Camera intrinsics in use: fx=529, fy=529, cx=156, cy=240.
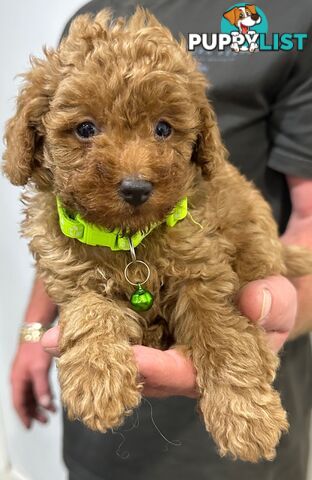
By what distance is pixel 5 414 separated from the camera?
3.50 metres

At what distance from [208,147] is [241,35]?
1.82 ft

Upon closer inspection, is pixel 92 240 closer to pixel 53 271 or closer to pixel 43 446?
pixel 53 271

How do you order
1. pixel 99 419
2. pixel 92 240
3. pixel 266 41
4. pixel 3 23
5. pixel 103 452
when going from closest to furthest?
pixel 99 419, pixel 92 240, pixel 266 41, pixel 103 452, pixel 3 23

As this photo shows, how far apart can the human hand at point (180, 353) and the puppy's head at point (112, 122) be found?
310mm

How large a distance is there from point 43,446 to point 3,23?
255 cm

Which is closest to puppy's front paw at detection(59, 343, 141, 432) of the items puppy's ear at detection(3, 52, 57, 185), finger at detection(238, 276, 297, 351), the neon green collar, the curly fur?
the curly fur

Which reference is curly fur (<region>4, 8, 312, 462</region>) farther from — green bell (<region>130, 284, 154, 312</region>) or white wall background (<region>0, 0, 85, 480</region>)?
white wall background (<region>0, 0, 85, 480</region>)

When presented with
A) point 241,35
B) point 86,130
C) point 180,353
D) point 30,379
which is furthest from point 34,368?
point 241,35

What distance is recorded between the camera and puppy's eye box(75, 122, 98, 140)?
1244 millimetres

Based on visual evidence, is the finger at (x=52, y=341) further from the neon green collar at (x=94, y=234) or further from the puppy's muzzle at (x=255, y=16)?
the puppy's muzzle at (x=255, y=16)

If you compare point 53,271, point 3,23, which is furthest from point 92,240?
point 3,23

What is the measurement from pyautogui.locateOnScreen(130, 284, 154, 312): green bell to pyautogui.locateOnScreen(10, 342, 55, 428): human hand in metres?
0.86

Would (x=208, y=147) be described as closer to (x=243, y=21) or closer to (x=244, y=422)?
(x=243, y=21)

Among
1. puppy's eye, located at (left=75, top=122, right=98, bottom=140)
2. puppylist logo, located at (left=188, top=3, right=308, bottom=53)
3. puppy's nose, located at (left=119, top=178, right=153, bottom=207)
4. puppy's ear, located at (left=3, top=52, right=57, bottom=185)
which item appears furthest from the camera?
puppylist logo, located at (left=188, top=3, right=308, bottom=53)
